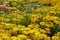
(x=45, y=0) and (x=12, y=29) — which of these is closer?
(x=12, y=29)

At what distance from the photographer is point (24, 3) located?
12.2 meters

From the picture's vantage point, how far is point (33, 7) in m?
11.7

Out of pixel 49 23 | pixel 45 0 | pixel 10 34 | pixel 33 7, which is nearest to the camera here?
pixel 10 34

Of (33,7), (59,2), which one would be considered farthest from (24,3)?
(59,2)

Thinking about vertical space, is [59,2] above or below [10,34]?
below

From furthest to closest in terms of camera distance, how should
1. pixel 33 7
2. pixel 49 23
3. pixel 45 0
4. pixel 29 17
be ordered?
pixel 45 0
pixel 33 7
pixel 29 17
pixel 49 23

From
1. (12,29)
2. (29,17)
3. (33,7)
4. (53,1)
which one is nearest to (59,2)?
(53,1)

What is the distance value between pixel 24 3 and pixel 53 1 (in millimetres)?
1196

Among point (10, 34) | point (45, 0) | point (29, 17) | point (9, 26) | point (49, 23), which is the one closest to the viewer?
point (10, 34)

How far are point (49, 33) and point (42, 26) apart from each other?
42cm

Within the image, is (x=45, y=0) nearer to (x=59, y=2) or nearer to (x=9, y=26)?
(x=59, y=2)

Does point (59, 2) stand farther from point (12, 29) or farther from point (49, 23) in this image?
point (12, 29)

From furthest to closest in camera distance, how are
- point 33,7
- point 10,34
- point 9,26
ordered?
1. point 33,7
2. point 9,26
3. point 10,34

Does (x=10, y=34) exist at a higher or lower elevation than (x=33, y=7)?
higher
